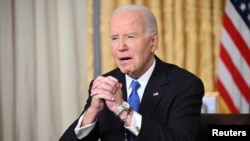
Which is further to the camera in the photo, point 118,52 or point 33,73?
point 33,73

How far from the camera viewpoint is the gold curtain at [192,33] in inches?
118

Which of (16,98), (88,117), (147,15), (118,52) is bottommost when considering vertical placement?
(16,98)

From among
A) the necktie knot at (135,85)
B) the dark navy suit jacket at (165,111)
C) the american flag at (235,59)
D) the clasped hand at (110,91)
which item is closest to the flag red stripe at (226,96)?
the american flag at (235,59)

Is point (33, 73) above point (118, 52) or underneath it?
underneath

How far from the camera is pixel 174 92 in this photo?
57.2 inches

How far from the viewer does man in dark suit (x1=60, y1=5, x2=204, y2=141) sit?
1.26 metres

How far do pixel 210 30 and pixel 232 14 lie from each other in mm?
199

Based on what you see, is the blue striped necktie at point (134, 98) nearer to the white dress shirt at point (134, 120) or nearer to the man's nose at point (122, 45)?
the white dress shirt at point (134, 120)

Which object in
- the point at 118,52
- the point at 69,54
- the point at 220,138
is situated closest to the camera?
the point at 118,52

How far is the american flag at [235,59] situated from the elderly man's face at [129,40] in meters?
1.66

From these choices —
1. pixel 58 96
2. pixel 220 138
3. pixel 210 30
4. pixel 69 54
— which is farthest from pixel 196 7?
pixel 220 138

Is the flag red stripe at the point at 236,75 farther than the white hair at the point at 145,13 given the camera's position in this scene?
Yes

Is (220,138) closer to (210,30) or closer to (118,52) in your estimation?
(118,52)

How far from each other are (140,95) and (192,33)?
160cm
